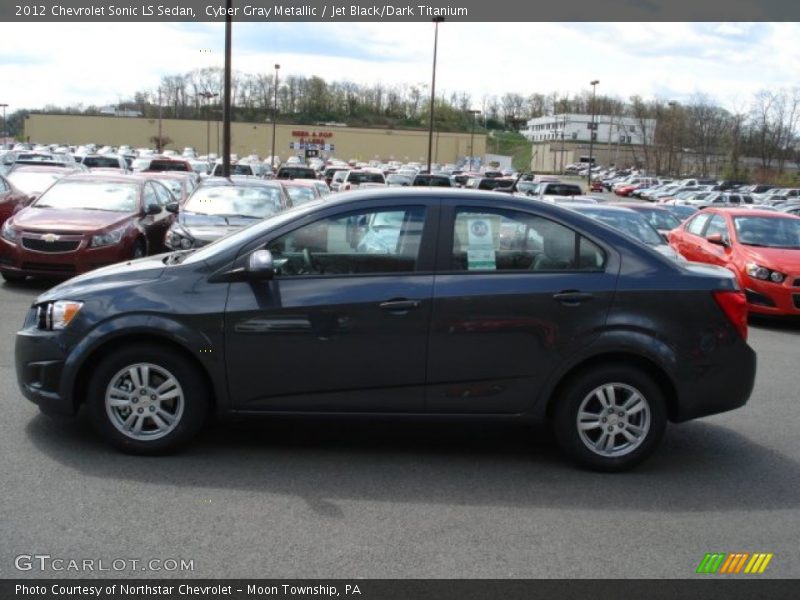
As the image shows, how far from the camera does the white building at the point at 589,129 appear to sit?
119625mm

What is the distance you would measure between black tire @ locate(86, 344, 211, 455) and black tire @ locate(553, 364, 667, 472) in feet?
7.50

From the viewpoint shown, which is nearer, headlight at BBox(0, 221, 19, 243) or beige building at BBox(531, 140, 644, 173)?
headlight at BBox(0, 221, 19, 243)

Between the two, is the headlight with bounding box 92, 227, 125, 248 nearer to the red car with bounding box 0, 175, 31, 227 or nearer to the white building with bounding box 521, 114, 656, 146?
the red car with bounding box 0, 175, 31, 227

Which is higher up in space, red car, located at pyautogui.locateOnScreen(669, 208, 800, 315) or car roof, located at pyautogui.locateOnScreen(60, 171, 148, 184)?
car roof, located at pyautogui.locateOnScreen(60, 171, 148, 184)

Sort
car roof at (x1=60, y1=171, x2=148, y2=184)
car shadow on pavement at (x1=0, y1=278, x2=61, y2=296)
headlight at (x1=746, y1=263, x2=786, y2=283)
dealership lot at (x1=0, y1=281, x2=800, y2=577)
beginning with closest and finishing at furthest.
→ dealership lot at (x1=0, y1=281, x2=800, y2=577) < headlight at (x1=746, y1=263, x2=786, y2=283) < car shadow on pavement at (x1=0, y1=278, x2=61, y2=296) < car roof at (x1=60, y1=171, x2=148, y2=184)

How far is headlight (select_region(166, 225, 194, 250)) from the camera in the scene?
1171 cm

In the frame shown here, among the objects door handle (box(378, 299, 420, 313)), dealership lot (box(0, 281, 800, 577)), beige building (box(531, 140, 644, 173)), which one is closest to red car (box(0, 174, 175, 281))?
dealership lot (box(0, 281, 800, 577))

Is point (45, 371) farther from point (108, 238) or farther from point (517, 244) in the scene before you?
point (108, 238)

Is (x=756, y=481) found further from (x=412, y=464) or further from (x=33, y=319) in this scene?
(x=33, y=319)

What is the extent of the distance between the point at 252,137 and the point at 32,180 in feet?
266

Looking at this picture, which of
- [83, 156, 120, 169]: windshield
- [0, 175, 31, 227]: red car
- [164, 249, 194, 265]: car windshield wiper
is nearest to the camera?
[164, 249, 194, 265]: car windshield wiper

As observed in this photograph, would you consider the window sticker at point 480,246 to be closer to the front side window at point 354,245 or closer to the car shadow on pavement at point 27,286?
the front side window at point 354,245

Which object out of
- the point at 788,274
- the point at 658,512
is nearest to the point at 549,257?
the point at 658,512

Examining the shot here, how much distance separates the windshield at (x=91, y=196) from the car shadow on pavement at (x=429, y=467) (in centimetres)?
751
